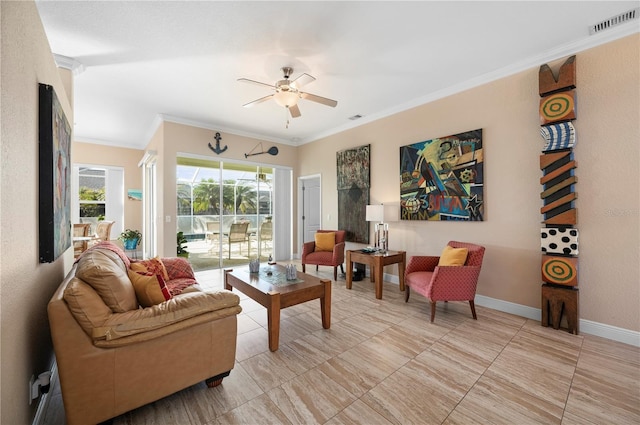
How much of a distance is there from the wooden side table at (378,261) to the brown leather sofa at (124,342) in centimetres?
225

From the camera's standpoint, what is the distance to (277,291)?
2.50m

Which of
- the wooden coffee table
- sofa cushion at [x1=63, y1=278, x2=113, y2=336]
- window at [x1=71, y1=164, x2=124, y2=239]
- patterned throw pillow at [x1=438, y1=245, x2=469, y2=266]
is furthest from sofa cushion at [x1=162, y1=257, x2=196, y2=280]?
window at [x1=71, y1=164, x2=124, y2=239]

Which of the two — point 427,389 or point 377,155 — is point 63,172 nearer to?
point 427,389

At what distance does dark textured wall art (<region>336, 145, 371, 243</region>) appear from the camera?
488 cm

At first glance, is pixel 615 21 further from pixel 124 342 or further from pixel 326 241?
pixel 124 342

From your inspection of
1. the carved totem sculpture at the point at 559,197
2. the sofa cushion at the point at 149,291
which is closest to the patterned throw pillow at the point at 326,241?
the carved totem sculpture at the point at 559,197

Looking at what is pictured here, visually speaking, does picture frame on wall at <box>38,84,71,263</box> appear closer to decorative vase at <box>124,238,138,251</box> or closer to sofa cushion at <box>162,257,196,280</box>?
sofa cushion at <box>162,257,196,280</box>

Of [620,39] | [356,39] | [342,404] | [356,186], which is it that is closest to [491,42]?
[620,39]

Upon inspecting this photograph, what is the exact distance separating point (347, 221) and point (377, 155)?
138 centimetres

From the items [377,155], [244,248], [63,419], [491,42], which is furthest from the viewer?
[244,248]

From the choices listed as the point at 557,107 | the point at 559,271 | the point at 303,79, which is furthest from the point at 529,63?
the point at 303,79

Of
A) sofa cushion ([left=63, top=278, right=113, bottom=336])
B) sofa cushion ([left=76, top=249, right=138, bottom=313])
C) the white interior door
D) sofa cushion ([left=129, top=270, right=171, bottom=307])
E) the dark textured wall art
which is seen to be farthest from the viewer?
the white interior door

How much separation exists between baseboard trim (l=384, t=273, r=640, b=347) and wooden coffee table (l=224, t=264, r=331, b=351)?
6.91 ft

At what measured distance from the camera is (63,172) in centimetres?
210
